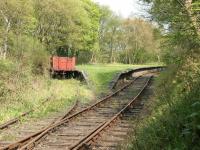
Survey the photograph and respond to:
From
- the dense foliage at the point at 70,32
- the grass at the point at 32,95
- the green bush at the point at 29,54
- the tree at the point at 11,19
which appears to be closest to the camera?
the grass at the point at 32,95

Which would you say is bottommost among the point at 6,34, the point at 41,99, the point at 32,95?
the point at 41,99

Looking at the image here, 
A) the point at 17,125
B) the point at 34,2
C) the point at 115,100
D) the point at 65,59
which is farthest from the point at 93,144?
the point at 34,2

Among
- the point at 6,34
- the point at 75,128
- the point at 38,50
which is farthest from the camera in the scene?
the point at 38,50

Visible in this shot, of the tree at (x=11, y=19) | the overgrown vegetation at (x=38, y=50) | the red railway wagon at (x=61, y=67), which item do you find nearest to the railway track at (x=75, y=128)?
the overgrown vegetation at (x=38, y=50)

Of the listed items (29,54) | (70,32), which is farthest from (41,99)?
(70,32)

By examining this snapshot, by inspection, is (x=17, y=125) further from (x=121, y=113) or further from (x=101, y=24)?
(x=101, y=24)

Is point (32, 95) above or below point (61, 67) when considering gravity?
below

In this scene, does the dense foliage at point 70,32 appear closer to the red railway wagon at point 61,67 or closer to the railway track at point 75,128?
the red railway wagon at point 61,67

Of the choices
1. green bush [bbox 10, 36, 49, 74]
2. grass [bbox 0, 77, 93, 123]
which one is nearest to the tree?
green bush [bbox 10, 36, 49, 74]

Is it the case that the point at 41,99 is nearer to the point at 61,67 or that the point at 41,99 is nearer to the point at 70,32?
the point at 61,67

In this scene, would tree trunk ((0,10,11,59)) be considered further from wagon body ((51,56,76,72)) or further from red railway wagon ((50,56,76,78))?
wagon body ((51,56,76,72))

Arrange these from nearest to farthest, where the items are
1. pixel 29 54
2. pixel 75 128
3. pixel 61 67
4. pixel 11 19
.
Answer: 1. pixel 75 128
2. pixel 29 54
3. pixel 11 19
4. pixel 61 67

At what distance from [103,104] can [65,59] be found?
60.9 ft

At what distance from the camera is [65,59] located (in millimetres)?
43812
